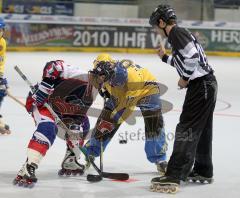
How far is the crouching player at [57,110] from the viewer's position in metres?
4.37

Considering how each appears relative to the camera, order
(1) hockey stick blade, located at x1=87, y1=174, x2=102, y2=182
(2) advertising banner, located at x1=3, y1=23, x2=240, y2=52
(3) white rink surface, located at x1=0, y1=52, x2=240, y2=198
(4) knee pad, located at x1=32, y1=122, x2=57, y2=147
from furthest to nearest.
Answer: (2) advertising banner, located at x1=3, y1=23, x2=240, y2=52 → (1) hockey stick blade, located at x1=87, y1=174, x2=102, y2=182 → (4) knee pad, located at x1=32, y1=122, x2=57, y2=147 → (3) white rink surface, located at x1=0, y1=52, x2=240, y2=198

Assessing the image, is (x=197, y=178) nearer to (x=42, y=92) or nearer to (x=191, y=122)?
(x=191, y=122)

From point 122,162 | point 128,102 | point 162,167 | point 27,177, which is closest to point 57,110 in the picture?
point 128,102

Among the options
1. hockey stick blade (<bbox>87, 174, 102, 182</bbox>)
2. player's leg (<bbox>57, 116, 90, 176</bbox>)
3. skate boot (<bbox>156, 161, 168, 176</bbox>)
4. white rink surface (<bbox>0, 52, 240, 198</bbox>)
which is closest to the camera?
white rink surface (<bbox>0, 52, 240, 198</bbox>)

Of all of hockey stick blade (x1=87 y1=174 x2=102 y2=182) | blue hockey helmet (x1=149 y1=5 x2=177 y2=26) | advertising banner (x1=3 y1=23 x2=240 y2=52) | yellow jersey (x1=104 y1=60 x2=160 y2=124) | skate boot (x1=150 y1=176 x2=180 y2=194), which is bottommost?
advertising banner (x1=3 y1=23 x2=240 y2=52)

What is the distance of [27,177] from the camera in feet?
14.2

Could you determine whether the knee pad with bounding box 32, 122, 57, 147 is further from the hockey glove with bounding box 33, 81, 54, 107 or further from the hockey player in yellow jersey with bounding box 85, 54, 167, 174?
the hockey player in yellow jersey with bounding box 85, 54, 167, 174

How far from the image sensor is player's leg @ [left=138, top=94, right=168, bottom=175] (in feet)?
15.7

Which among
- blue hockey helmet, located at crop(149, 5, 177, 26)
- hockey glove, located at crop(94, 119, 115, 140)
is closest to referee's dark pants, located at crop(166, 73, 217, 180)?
blue hockey helmet, located at crop(149, 5, 177, 26)

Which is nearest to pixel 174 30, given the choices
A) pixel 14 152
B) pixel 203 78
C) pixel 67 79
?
pixel 203 78

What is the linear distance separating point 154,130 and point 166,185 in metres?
0.62

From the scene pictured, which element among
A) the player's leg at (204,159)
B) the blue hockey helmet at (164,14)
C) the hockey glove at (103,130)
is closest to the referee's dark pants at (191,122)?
the player's leg at (204,159)

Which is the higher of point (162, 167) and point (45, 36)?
point (162, 167)

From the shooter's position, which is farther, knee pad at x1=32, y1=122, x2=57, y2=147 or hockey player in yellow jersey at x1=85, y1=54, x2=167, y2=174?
hockey player in yellow jersey at x1=85, y1=54, x2=167, y2=174
